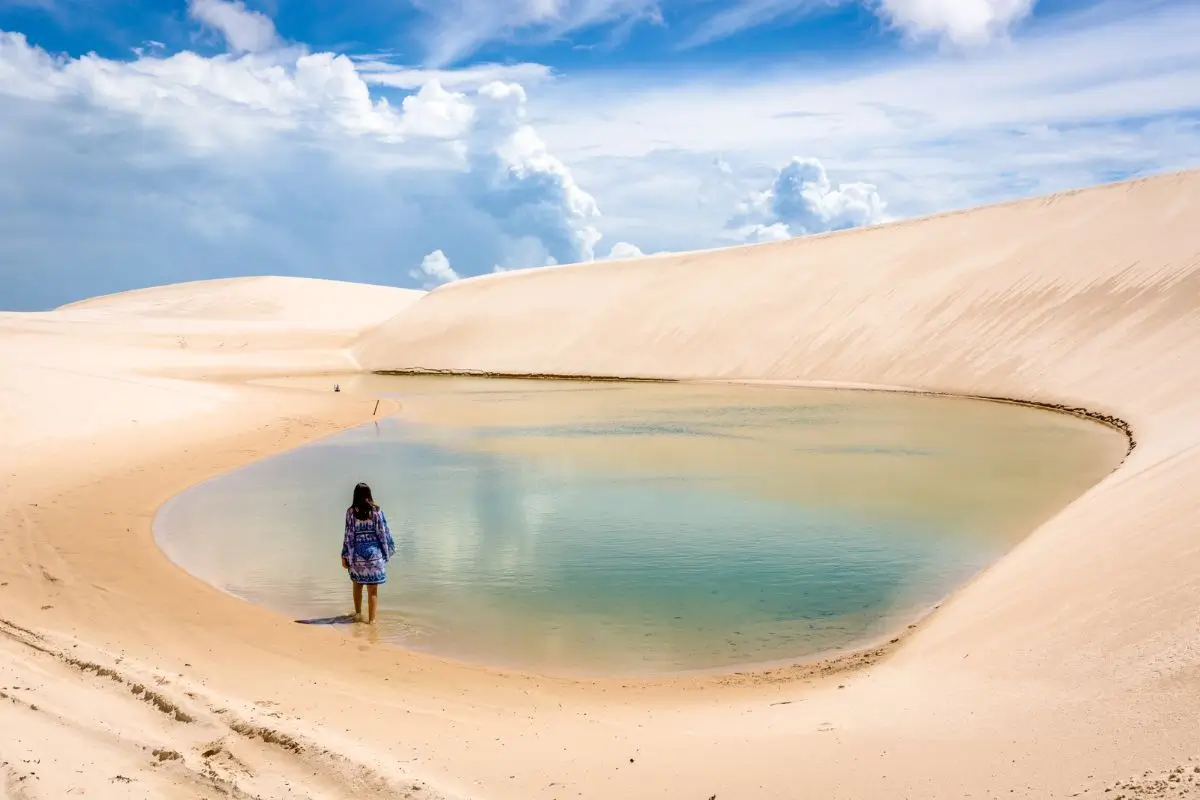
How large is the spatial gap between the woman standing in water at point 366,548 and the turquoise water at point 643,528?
284 millimetres

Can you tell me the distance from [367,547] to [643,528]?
4229 mm

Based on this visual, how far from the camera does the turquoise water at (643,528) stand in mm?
8430

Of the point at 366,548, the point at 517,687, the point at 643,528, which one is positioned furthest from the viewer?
the point at 643,528

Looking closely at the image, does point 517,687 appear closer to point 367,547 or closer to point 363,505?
point 367,547

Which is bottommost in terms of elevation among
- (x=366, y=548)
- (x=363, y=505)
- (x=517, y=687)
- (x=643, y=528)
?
(x=517, y=687)

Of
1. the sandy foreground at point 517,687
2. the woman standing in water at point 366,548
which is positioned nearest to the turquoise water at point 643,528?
the woman standing in water at point 366,548

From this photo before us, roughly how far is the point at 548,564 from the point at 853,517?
4273mm

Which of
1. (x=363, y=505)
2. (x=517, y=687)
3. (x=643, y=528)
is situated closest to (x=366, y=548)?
(x=363, y=505)

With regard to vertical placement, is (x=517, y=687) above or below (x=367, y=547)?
below

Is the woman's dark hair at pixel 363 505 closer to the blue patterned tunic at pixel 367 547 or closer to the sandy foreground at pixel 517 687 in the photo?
the blue patterned tunic at pixel 367 547

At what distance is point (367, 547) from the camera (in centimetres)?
864

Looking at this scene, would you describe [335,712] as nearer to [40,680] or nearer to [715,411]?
[40,680]

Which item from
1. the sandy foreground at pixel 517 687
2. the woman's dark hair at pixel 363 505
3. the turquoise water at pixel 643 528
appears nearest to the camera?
the sandy foreground at pixel 517 687

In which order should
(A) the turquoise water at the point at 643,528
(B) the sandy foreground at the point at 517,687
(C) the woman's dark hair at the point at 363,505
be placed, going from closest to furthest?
(B) the sandy foreground at the point at 517,687
(A) the turquoise water at the point at 643,528
(C) the woman's dark hair at the point at 363,505
